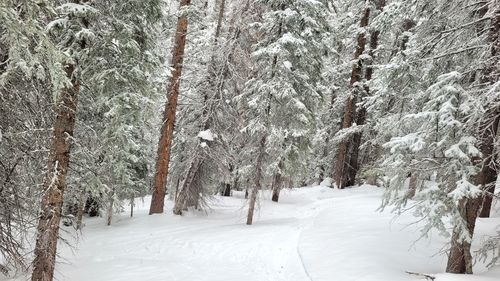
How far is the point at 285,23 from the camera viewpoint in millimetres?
14570

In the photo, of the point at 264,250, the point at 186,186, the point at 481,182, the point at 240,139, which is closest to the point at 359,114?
the point at 240,139

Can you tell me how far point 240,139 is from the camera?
17.9m

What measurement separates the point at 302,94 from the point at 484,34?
7429 millimetres

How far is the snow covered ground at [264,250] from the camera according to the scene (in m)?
10.1

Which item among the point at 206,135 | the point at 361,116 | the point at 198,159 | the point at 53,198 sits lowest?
the point at 53,198

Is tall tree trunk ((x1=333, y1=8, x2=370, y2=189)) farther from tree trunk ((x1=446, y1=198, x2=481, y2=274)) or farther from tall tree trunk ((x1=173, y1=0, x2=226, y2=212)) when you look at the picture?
tree trunk ((x1=446, y1=198, x2=481, y2=274))

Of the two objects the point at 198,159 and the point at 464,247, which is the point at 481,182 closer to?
the point at 464,247

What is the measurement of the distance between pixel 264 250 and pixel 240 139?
6604mm

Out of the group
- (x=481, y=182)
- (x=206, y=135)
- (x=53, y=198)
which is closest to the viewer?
(x=53, y=198)

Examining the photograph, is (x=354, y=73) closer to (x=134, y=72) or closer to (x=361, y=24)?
(x=361, y=24)

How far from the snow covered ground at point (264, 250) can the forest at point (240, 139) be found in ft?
0.25

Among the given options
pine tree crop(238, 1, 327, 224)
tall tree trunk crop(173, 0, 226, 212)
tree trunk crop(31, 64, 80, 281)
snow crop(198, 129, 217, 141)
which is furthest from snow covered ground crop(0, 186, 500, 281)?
snow crop(198, 129, 217, 141)

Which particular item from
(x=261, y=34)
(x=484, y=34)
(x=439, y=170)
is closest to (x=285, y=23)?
(x=261, y=34)

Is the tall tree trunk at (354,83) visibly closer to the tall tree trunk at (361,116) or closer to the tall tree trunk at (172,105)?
the tall tree trunk at (361,116)
